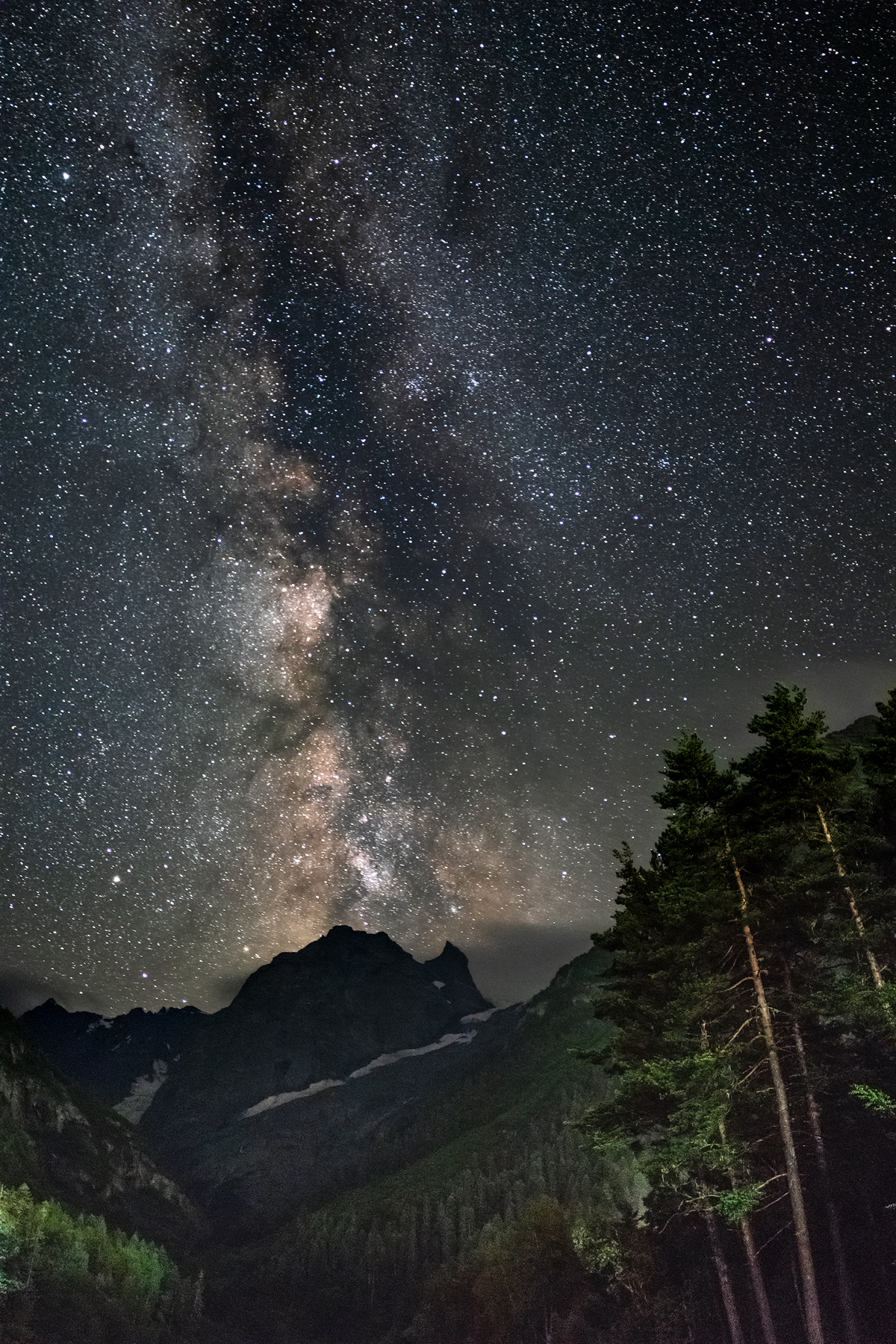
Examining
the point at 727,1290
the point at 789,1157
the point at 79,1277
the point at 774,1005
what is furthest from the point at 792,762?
the point at 79,1277

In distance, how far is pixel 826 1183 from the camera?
71.5 ft

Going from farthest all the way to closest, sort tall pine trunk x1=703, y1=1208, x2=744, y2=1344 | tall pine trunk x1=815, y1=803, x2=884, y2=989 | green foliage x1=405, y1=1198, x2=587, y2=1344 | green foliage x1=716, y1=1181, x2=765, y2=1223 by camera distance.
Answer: green foliage x1=405, y1=1198, x2=587, y2=1344
tall pine trunk x1=703, y1=1208, x2=744, y2=1344
tall pine trunk x1=815, y1=803, x2=884, y2=989
green foliage x1=716, y1=1181, x2=765, y2=1223

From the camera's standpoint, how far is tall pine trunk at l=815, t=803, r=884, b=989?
18266 mm

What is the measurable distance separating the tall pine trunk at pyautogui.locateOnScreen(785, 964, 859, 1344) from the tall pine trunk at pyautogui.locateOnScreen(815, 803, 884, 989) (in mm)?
2400

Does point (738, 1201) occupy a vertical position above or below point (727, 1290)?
above

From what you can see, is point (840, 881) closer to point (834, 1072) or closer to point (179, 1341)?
point (834, 1072)

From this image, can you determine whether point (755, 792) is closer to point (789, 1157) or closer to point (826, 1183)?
point (789, 1157)

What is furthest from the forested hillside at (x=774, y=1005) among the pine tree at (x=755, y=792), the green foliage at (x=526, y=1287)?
the green foliage at (x=526, y=1287)

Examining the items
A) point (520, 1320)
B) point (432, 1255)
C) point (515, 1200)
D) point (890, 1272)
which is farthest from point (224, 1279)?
point (890, 1272)

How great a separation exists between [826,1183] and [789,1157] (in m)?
5.46

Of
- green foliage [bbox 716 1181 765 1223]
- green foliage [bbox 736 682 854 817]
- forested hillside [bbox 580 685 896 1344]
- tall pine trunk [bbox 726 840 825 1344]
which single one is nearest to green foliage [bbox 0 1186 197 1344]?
forested hillside [bbox 580 685 896 1344]

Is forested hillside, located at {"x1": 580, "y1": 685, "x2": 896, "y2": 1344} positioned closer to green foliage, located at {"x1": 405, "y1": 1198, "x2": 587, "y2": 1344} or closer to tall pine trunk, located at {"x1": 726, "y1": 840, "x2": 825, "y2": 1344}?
tall pine trunk, located at {"x1": 726, "y1": 840, "x2": 825, "y2": 1344}

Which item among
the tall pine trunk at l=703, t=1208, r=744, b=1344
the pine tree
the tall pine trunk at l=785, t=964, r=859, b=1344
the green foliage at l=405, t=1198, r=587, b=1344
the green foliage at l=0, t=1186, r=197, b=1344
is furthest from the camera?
the green foliage at l=0, t=1186, r=197, b=1344

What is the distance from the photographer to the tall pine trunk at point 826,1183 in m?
20.3
